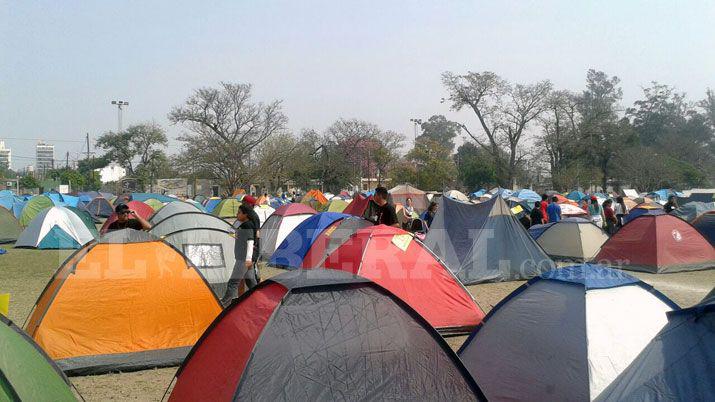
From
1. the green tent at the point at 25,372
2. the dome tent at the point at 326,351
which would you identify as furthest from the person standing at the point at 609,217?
the green tent at the point at 25,372

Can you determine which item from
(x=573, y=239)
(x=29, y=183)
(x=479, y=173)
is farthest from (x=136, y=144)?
(x=573, y=239)

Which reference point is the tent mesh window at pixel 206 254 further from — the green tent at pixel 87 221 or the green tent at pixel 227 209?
the green tent at pixel 227 209

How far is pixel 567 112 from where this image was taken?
47.2 m

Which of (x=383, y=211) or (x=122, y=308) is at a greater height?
(x=383, y=211)

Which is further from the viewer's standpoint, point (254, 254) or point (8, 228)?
point (8, 228)

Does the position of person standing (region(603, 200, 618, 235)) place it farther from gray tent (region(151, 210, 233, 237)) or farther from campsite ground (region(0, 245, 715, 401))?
gray tent (region(151, 210, 233, 237))

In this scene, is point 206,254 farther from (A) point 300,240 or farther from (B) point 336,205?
(B) point 336,205

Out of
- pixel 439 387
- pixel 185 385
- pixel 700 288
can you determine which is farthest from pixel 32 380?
pixel 700 288

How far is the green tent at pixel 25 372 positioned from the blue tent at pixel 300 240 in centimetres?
812

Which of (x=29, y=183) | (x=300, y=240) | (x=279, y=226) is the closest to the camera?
(x=300, y=240)

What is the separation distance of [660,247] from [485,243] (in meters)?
3.84

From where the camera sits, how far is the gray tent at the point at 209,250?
8906 mm

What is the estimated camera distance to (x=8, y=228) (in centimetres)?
1869

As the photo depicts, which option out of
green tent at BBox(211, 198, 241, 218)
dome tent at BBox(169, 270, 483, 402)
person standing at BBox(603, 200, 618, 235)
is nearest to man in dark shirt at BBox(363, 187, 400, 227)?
dome tent at BBox(169, 270, 483, 402)
